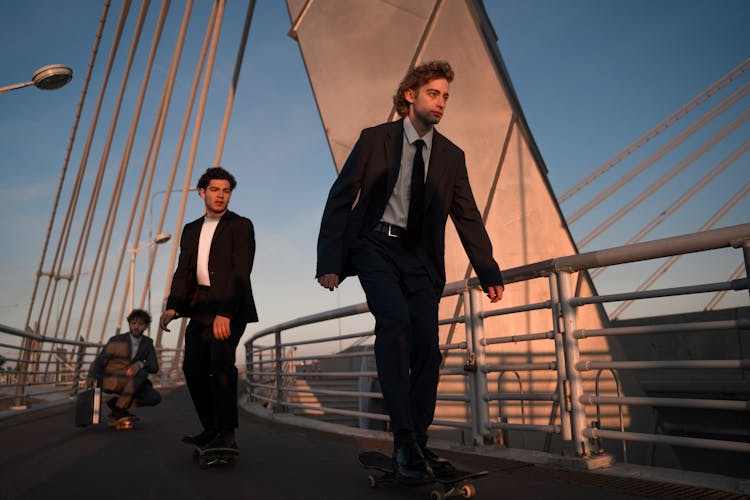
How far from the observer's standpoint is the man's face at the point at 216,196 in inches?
157

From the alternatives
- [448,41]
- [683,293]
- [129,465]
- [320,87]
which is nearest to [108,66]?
[320,87]

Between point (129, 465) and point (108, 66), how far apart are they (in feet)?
66.9

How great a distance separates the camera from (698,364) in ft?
8.43

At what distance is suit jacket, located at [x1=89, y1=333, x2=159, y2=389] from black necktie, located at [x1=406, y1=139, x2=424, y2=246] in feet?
16.2

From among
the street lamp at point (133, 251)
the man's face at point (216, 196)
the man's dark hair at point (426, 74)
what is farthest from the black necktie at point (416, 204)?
the street lamp at point (133, 251)

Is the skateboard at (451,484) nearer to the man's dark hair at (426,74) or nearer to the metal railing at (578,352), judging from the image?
the metal railing at (578,352)

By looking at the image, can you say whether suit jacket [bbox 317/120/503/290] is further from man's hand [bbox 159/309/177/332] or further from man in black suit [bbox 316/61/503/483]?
man's hand [bbox 159/309/177/332]

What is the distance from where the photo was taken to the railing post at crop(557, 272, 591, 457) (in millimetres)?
3191

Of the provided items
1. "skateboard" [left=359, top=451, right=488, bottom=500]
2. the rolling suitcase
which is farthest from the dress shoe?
the rolling suitcase

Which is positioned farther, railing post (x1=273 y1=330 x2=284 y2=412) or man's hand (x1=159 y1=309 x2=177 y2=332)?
railing post (x1=273 y1=330 x2=284 y2=412)

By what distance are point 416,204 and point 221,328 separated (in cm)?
138

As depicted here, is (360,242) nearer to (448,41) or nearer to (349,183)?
(349,183)

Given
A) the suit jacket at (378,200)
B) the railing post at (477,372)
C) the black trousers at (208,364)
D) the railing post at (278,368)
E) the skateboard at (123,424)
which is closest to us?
the suit jacket at (378,200)

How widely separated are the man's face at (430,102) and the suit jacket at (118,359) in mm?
5075
